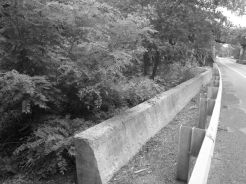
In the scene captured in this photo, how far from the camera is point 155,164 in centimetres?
442

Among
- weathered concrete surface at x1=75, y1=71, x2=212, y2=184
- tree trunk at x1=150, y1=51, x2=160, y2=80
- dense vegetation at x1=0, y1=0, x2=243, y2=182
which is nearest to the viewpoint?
weathered concrete surface at x1=75, y1=71, x2=212, y2=184

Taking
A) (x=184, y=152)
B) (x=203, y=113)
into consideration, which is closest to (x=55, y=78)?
(x=184, y=152)

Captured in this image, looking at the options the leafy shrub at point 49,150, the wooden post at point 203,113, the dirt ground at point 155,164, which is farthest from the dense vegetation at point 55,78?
the wooden post at point 203,113

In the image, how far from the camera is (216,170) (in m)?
4.48

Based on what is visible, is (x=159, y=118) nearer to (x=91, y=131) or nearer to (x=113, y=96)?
(x=113, y=96)

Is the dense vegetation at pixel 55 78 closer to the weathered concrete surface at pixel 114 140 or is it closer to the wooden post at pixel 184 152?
the weathered concrete surface at pixel 114 140

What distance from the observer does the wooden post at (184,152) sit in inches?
140

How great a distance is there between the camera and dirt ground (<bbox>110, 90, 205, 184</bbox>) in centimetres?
388

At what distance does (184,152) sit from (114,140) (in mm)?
1081

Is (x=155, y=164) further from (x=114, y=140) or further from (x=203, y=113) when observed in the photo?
(x=203, y=113)

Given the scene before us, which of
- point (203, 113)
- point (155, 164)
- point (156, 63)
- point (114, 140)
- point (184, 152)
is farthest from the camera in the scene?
point (156, 63)

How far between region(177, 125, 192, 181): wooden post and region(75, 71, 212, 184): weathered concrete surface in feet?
3.10

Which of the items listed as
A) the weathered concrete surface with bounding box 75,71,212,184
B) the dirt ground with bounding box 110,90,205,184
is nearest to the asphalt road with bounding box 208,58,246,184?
the dirt ground with bounding box 110,90,205,184

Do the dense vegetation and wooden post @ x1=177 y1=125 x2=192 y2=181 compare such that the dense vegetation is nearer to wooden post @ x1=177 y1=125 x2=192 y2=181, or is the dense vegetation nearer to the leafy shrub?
the leafy shrub
